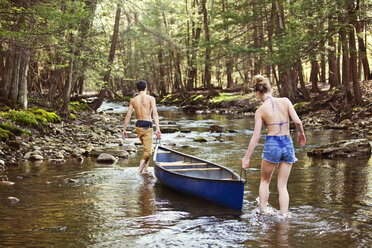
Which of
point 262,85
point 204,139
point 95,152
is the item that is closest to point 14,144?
point 95,152

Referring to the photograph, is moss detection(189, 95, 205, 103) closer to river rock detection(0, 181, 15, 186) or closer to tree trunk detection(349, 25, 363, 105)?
tree trunk detection(349, 25, 363, 105)

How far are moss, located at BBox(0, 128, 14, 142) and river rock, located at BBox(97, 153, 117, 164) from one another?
2870mm

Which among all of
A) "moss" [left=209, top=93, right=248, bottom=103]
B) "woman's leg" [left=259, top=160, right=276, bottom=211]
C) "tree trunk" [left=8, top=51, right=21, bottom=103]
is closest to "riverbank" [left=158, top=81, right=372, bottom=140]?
"moss" [left=209, top=93, right=248, bottom=103]

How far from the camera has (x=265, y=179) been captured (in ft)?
17.4

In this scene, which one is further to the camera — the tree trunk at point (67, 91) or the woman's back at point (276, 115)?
the tree trunk at point (67, 91)

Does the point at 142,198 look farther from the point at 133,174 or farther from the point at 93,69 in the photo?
the point at 93,69

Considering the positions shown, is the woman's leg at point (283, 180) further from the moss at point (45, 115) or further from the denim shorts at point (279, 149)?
the moss at point (45, 115)

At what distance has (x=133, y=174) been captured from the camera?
28.4ft

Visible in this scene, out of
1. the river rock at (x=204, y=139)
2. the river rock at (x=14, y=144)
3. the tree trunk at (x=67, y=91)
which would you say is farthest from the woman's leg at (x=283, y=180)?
the tree trunk at (x=67, y=91)

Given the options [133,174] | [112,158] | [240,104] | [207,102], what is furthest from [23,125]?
[207,102]

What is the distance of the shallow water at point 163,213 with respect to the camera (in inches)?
177

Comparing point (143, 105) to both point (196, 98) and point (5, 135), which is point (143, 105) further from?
point (196, 98)

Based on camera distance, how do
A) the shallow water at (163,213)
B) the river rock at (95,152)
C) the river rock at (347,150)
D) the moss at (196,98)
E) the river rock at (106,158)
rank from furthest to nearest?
the moss at (196,98) < the river rock at (95,152) < the river rock at (347,150) < the river rock at (106,158) < the shallow water at (163,213)

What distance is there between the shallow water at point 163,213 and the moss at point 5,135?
79.5 inches
